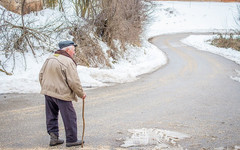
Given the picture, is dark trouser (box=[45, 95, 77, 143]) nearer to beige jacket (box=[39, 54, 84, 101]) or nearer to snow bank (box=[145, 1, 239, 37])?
beige jacket (box=[39, 54, 84, 101])

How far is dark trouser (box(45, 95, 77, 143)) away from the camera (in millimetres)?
4250

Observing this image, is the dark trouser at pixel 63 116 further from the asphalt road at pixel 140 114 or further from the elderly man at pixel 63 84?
the asphalt road at pixel 140 114

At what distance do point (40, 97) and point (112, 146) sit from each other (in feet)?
13.3

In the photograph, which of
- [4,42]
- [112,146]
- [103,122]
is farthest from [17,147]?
[4,42]

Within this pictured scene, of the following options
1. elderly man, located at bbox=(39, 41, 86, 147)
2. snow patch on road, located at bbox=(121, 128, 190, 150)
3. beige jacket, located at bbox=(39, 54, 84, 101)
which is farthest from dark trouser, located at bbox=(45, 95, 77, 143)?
snow patch on road, located at bbox=(121, 128, 190, 150)

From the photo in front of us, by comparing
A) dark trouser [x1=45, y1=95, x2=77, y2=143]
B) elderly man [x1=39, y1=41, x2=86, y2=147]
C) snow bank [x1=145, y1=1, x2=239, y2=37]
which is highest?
snow bank [x1=145, y1=1, x2=239, y2=37]

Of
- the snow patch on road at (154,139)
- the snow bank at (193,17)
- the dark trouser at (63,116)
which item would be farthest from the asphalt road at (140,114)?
the snow bank at (193,17)

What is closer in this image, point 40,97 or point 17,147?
point 17,147

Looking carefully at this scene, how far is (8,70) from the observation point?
9.91m

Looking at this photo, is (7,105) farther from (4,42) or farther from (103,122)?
(4,42)

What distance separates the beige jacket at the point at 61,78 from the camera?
4.13 m

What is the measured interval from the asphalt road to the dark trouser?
297mm

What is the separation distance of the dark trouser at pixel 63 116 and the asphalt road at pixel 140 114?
0.30 meters

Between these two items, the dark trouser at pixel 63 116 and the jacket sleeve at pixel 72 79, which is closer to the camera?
the jacket sleeve at pixel 72 79
